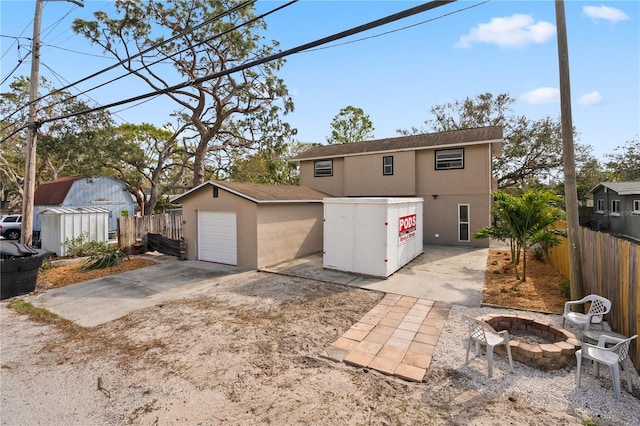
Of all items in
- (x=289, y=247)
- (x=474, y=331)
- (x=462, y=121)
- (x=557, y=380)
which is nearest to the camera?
(x=557, y=380)

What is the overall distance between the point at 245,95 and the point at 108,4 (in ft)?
24.5

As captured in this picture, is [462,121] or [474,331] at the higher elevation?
[462,121]

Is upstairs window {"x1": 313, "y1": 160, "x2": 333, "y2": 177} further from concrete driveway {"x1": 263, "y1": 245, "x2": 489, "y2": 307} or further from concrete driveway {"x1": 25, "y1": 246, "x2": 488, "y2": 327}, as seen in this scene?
concrete driveway {"x1": 25, "y1": 246, "x2": 488, "y2": 327}

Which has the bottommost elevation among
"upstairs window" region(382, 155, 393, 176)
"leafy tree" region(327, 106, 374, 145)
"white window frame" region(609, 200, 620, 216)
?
"white window frame" region(609, 200, 620, 216)

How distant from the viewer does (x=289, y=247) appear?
11930 mm

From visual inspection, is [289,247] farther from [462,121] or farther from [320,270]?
[462,121]

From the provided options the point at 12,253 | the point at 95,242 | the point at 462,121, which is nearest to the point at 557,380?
the point at 12,253

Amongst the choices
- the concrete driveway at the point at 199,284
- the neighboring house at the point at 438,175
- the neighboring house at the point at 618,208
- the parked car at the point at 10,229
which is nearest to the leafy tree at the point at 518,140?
the neighboring house at the point at 618,208

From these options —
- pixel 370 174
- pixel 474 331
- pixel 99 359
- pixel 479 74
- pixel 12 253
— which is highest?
pixel 479 74

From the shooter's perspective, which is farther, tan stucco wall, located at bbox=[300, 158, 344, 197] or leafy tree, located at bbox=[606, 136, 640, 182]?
leafy tree, located at bbox=[606, 136, 640, 182]

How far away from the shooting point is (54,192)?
Answer: 21625 millimetres

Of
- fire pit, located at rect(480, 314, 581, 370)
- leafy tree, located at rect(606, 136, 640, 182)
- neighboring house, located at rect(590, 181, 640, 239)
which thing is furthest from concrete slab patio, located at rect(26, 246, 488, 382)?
leafy tree, located at rect(606, 136, 640, 182)

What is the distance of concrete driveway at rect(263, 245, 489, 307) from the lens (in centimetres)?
762

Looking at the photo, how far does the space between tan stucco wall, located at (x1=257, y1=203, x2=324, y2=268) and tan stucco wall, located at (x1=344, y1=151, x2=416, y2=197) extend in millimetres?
3844
